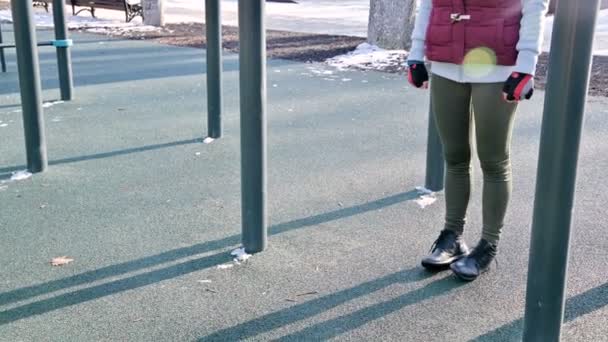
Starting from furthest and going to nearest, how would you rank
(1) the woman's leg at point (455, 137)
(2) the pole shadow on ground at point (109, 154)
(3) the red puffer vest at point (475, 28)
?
(2) the pole shadow on ground at point (109, 154) → (1) the woman's leg at point (455, 137) → (3) the red puffer vest at point (475, 28)

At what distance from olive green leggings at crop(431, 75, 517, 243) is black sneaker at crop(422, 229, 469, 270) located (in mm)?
49

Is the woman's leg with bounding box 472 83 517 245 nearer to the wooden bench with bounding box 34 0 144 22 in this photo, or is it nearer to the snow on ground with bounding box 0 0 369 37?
the snow on ground with bounding box 0 0 369 37

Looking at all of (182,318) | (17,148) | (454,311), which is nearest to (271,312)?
(182,318)

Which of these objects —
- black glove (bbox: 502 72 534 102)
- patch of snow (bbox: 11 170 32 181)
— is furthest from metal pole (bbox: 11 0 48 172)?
black glove (bbox: 502 72 534 102)

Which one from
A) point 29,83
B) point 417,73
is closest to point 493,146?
point 417,73

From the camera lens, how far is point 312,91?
7914 millimetres

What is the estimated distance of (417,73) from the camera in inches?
129

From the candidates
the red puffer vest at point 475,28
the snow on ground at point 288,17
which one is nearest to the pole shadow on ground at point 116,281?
the red puffer vest at point 475,28

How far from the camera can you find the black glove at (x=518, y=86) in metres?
2.73

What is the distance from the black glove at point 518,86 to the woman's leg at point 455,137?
328 mm

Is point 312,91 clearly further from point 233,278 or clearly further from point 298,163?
point 233,278

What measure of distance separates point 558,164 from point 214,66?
149 inches

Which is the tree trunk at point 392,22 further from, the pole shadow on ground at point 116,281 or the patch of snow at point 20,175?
the pole shadow on ground at point 116,281

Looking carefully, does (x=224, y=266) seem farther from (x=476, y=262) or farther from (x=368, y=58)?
(x=368, y=58)
